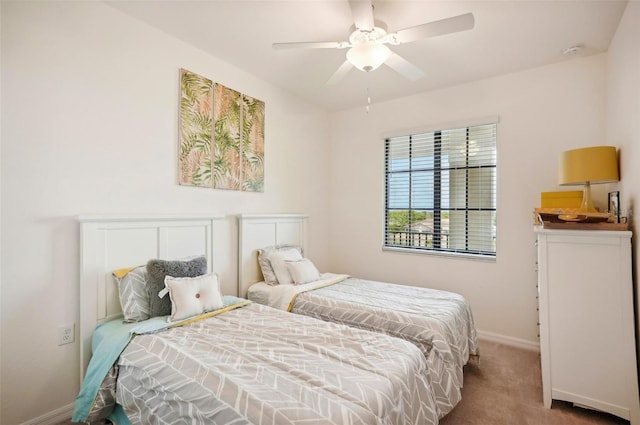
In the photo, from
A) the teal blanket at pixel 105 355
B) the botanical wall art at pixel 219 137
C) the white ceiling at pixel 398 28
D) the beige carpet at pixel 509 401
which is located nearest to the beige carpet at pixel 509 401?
the beige carpet at pixel 509 401

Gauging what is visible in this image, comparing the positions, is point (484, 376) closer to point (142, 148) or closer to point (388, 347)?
point (388, 347)

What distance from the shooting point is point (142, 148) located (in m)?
2.36

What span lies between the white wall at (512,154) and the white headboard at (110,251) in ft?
8.18

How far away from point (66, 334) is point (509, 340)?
378 centimetres

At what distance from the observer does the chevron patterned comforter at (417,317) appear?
2002 mm

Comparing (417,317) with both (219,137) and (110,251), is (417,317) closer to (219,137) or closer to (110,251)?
(110,251)

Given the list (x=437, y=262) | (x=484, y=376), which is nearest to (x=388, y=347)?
(x=484, y=376)

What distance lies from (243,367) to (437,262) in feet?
8.86

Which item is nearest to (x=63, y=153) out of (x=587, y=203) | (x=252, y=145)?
(x=252, y=145)

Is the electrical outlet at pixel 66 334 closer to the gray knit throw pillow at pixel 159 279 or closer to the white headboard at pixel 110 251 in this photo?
the white headboard at pixel 110 251

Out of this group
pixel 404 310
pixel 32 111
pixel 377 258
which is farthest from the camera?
pixel 377 258

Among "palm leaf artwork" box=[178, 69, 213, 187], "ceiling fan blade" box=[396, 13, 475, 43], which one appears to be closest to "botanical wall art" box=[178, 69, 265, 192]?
"palm leaf artwork" box=[178, 69, 213, 187]

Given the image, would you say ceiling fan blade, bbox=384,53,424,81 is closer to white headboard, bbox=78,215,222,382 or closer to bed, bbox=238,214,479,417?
bed, bbox=238,214,479,417

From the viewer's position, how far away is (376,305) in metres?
2.42
